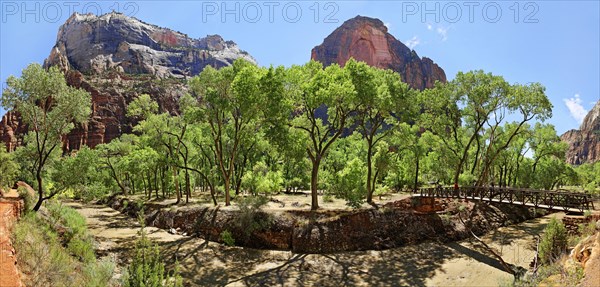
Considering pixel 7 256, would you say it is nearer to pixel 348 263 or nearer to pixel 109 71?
pixel 348 263

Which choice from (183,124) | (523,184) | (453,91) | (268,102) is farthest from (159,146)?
(523,184)

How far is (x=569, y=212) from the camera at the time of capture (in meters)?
19.4

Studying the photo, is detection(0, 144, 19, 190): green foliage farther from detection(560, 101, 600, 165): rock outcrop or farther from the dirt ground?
detection(560, 101, 600, 165): rock outcrop

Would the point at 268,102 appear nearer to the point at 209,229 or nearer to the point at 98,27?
the point at 209,229

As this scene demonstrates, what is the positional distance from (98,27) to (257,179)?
191404 millimetres

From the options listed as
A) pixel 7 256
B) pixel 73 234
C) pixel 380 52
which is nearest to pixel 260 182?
pixel 73 234

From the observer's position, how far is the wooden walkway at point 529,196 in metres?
19.9

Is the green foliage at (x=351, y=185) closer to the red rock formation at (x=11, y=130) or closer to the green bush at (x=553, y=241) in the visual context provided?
the green bush at (x=553, y=241)

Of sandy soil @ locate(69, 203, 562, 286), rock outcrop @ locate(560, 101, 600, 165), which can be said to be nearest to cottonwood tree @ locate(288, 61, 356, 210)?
sandy soil @ locate(69, 203, 562, 286)

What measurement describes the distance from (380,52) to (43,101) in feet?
559

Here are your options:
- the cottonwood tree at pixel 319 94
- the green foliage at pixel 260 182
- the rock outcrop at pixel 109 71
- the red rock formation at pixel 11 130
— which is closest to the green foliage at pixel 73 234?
the cottonwood tree at pixel 319 94

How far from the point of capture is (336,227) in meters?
22.8

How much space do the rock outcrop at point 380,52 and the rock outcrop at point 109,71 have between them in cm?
5655

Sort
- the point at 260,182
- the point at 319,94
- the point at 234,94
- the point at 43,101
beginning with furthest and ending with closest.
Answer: the point at 260,182 → the point at 234,94 → the point at 319,94 → the point at 43,101
